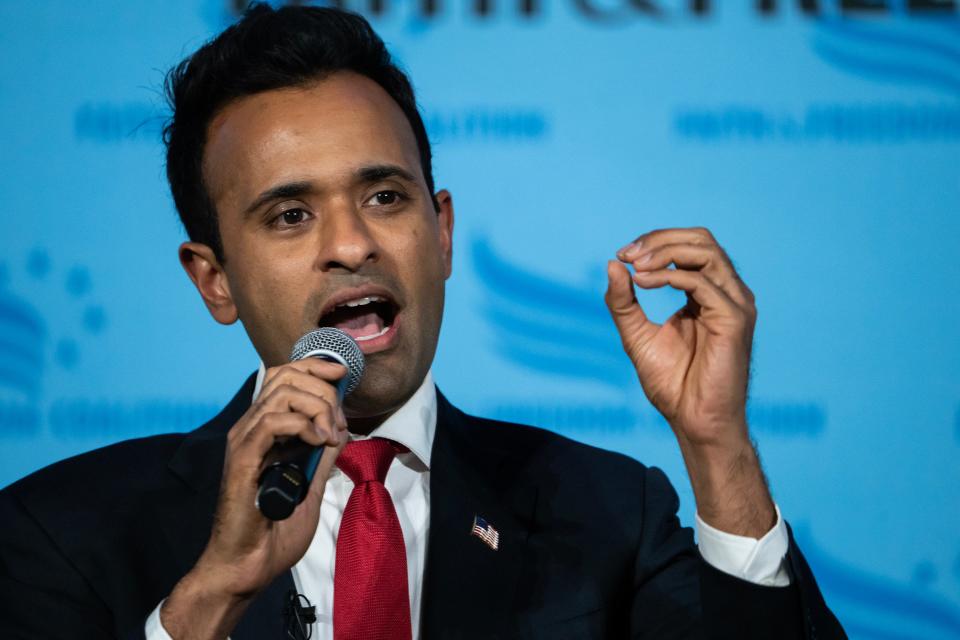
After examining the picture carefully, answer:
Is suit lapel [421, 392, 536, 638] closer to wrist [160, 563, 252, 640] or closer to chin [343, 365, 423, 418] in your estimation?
chin [343, 365, 423, 418]

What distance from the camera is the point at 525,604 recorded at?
1.97 metres

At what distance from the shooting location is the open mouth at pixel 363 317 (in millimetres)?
1956

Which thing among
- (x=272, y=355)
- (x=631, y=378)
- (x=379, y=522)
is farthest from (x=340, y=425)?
(x=631, y=378)

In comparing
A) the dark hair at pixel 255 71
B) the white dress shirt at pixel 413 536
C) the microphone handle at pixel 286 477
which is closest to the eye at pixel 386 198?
the dark hair at pixel 255 71

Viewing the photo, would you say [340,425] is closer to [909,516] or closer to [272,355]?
[272,355]

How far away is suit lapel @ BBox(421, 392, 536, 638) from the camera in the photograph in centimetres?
192

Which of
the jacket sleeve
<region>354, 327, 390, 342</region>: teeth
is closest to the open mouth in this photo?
<region>354, 327, 390, 342</region>: teeth

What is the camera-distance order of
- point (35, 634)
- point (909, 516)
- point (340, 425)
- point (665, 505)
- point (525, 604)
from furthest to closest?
point (909, 516) < point (665, 505) < point (525, 604) < point (35, 634) < point (340, 425)

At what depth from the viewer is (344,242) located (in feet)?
6.25

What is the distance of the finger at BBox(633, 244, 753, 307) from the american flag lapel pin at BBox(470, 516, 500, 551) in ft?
1.84

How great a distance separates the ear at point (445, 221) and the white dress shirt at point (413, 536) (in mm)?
288

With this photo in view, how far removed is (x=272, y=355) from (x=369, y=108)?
45 cm

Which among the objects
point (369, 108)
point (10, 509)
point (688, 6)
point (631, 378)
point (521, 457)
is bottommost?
point (10, 509)

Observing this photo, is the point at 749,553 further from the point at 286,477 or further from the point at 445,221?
the point at 445,221
